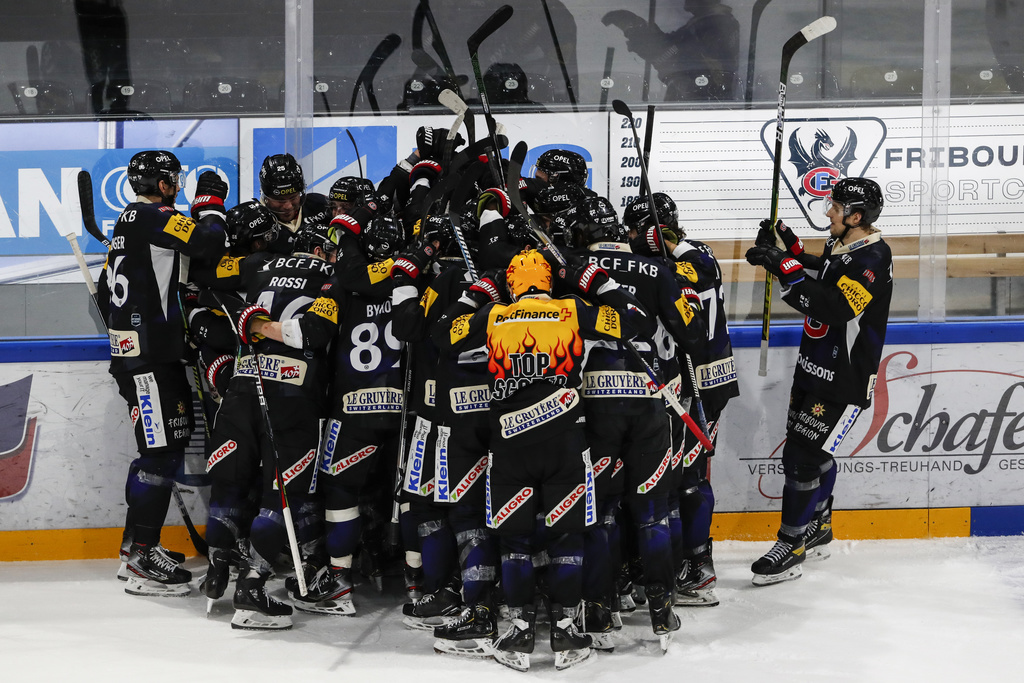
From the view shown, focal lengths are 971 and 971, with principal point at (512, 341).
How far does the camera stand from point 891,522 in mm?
4777

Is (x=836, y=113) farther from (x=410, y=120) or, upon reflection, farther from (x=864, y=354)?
(x=410, y=120)

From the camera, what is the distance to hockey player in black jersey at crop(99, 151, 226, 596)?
416cm

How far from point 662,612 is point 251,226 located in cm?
219

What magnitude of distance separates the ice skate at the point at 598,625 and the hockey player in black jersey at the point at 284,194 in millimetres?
1881

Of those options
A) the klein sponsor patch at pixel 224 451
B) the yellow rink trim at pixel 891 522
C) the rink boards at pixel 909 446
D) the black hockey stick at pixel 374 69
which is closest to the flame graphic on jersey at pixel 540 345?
the klein sponsor patch at pixel 224 451

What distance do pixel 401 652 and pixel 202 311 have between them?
1.67 metres

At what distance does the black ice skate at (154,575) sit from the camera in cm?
411

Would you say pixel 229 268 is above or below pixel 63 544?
above

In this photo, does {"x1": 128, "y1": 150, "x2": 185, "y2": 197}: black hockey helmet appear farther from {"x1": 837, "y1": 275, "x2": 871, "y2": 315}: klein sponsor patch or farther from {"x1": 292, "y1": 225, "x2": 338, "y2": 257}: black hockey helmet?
{"x1": 837, "y1": 275, "x2": 871, "y2": 315}: klein sponsor patch

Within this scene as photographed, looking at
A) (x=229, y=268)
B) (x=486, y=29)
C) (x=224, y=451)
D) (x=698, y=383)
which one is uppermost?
(x=486, y=29)

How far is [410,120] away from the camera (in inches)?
209

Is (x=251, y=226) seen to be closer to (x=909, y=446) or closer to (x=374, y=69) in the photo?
(x=374, y=69)

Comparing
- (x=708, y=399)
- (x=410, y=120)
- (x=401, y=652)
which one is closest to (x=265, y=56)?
(x=410, y=120)

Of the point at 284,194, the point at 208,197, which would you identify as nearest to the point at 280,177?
the point at 284,194
